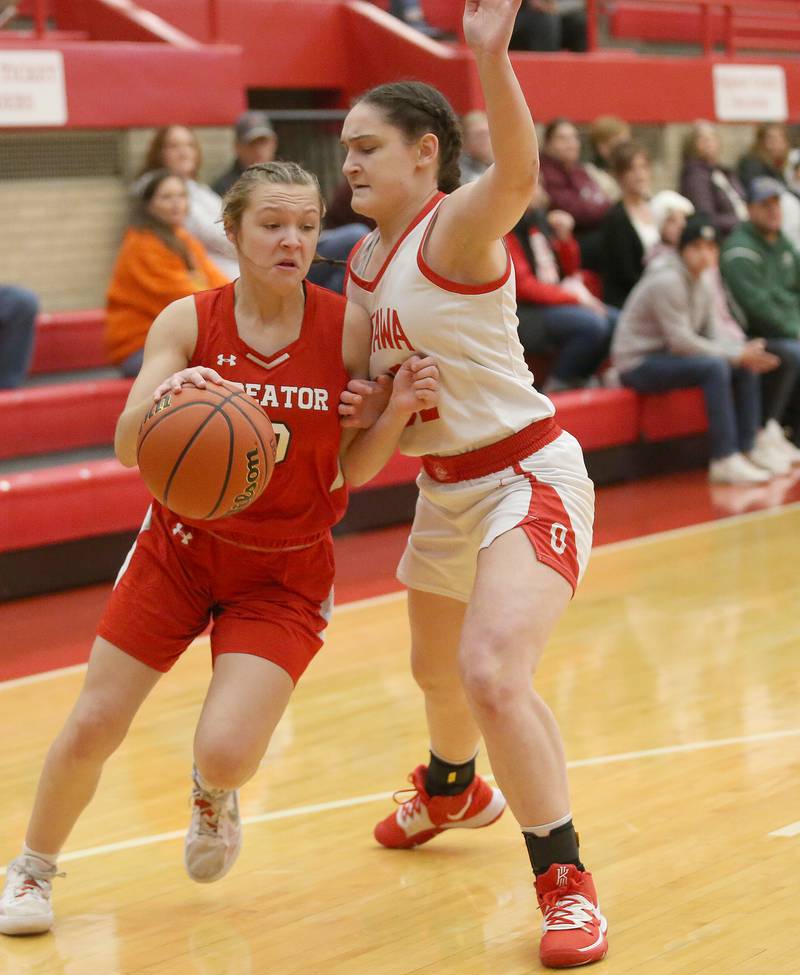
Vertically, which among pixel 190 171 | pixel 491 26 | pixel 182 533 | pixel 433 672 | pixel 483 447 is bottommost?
pixel 190 171

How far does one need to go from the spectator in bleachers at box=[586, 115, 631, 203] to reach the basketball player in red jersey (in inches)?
300

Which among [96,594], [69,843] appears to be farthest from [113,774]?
[96,594]

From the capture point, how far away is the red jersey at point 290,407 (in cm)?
315

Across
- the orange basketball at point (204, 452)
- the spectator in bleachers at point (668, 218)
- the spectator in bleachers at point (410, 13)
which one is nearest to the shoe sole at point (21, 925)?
the orange basketball at point (204, 452)

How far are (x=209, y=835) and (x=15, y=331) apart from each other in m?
4.72

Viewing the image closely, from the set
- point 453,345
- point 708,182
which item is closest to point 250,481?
point 453,345

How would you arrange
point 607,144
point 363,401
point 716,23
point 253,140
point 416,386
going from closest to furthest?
point 416,386, point 363,401, point 253,140, point 607,144, point 716,23

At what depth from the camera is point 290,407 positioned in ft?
10.3

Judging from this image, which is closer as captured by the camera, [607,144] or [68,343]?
[68,343]

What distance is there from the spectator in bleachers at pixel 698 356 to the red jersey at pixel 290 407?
236 inches

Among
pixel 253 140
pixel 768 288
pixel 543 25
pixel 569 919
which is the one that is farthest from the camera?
pixel 543 25

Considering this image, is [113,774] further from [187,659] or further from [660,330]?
[660,330]

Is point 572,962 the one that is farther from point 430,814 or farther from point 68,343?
point 68,343

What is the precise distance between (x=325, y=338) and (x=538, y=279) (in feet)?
20.1
